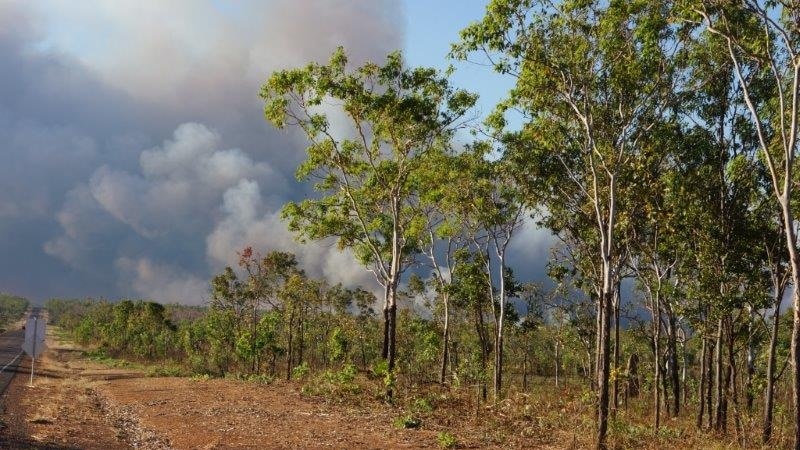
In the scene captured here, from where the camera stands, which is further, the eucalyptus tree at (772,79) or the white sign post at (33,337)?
the white sign post at (33,337)

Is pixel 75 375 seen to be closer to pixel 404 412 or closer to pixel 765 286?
pixel 404 412

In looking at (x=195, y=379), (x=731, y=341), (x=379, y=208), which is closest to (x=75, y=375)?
(x=195, y=379)

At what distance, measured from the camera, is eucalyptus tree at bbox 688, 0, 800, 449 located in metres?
13.1

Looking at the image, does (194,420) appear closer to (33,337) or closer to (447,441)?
(447,441)

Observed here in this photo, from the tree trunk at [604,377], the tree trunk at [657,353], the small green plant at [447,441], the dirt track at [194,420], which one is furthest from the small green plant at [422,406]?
the tree trunk at [657,353]

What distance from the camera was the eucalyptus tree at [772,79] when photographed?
13125 mm

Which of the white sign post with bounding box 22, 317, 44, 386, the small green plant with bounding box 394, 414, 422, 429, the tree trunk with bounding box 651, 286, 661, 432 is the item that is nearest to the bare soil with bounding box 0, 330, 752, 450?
the small green plant with bounding box 394, 414, 422, 429

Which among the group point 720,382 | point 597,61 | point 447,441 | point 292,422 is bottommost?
point 292,422

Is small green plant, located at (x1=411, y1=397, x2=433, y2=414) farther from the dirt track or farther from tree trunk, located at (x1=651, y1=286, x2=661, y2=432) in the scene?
tree trunk, located at (x1=651, y1=286, x2=661, y2=432)

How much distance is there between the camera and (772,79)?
859 inches

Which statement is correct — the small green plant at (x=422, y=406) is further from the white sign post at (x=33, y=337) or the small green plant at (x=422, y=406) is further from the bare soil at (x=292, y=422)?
the white sign post at (x=33, y=337)

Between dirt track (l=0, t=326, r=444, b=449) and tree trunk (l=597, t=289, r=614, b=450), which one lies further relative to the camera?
dirt track (l=0, t=326, r=444, b=449)

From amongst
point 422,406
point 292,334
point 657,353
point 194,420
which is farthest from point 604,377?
point 292,334

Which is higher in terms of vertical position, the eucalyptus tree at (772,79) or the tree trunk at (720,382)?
the eucalyptus tree at (772,79)
